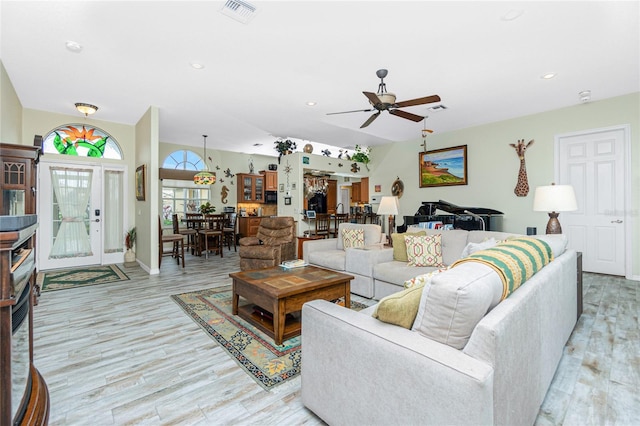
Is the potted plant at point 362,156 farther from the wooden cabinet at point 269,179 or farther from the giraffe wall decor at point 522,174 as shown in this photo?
the giraffe wall decor at point 522,174

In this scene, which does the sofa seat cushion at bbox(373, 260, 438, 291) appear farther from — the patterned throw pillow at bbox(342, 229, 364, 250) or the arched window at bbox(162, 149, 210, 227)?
the arched window at bbox(162, 149, 210, 227)

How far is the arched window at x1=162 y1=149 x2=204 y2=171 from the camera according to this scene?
25.7 ft

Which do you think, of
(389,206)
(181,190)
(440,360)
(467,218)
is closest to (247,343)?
(440,360)

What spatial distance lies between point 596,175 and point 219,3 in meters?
5.87

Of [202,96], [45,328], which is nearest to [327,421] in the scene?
[45,328]

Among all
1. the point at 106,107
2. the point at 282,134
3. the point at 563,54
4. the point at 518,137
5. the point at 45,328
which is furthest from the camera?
the point at 282,134

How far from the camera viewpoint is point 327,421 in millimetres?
1493

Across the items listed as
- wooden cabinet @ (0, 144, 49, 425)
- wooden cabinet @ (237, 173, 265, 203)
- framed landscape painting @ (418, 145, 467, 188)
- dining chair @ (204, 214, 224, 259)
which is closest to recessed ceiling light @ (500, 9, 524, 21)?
wooden cabinet @ (0, 144, 49, 425)

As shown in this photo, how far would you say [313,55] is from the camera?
10.7ft

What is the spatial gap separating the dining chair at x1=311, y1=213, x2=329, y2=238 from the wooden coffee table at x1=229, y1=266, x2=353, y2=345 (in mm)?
3589

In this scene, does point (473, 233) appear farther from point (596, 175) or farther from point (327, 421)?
point (596, 175)

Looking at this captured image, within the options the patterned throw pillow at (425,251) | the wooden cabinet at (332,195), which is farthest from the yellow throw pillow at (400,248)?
the wooden cabinet at (332,195)

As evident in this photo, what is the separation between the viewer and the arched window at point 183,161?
7820 mm

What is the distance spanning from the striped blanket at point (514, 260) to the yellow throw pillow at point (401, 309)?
0.32m
